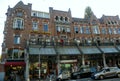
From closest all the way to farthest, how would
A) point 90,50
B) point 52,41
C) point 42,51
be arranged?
point 42,51 < point 52,41 < point 90,50

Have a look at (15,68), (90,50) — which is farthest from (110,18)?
(15,68)

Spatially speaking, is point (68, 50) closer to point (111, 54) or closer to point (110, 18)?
point (111, 54)

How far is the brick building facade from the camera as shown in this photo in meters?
26.2

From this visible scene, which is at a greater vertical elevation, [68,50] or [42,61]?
[68,50]

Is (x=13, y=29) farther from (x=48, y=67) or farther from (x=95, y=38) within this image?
(x=95, y=38)

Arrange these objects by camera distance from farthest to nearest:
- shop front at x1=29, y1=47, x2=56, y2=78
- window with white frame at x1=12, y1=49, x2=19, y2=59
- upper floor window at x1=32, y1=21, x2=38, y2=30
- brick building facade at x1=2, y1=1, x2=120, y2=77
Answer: upper floor window at x1=32, y1=21, x2=38, y2=30
window with white frame at x1=12, y1=49, x2=19, y2=59
brick building facade at x1=2, y1=1, x2=120, y2=77
shop front at x1=29, y1=47, x2=56, y2=78

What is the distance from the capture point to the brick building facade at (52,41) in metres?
26.2

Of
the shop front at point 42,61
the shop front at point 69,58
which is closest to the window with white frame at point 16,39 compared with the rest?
the shop front at point 42,61

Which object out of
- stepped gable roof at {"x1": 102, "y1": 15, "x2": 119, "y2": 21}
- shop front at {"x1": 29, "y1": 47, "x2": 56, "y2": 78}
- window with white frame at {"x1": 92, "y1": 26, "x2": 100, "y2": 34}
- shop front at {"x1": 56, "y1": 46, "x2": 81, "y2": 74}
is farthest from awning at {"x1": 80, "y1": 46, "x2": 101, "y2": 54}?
stepped gable roof at {"x1": 102, "y1": 15, "x2": 119, "y2": 21}

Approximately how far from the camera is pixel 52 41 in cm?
2891

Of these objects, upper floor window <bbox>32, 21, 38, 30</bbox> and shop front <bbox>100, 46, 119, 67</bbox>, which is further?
shop front <bbox>100, 46, 119, 67</bbox>

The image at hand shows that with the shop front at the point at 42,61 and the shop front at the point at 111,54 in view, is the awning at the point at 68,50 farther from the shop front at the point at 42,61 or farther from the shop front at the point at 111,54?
the shop front at the point at 111,54

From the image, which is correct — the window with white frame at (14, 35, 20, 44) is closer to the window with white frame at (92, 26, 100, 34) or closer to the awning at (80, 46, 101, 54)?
the awning at (80, 46, 101, 54)

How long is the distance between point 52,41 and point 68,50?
4211 mm
